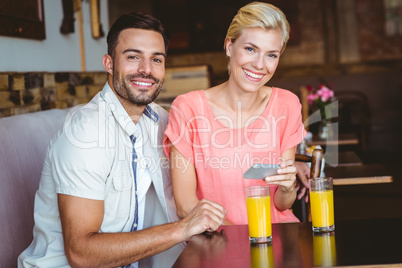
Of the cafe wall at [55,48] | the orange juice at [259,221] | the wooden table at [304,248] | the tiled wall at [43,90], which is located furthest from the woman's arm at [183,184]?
the cafe wall at [55,48]

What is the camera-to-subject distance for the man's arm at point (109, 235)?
1.42 m

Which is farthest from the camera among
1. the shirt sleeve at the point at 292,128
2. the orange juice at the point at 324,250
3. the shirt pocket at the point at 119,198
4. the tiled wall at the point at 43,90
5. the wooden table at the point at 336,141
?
the wooden table at the point at 336,141

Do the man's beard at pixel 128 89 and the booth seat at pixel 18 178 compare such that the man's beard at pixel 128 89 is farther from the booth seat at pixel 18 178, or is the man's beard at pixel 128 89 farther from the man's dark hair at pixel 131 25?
the booth seat at pixel 18 178

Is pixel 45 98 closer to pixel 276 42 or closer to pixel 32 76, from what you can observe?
pixel 32 76

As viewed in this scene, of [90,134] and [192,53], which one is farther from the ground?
[192,53]

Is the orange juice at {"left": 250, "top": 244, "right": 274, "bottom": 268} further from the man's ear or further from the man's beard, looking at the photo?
the man's ear

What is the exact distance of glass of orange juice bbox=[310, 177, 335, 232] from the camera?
137 cm

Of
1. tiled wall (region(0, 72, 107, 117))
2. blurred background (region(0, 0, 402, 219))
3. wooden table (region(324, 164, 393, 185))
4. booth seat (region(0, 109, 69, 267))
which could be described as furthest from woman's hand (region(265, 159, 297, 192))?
blurred background (region(0, 0, 402, 219))

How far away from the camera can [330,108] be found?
14.1 ft

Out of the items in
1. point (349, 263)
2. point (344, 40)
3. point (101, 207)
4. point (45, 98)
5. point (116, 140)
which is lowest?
point (349, 263)

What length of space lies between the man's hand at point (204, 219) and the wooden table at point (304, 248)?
0.03 meters

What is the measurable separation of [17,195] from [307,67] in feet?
22.6

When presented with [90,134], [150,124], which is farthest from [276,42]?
[90,134]

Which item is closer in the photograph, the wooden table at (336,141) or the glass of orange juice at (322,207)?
the glass of orange juice at (322,207)
